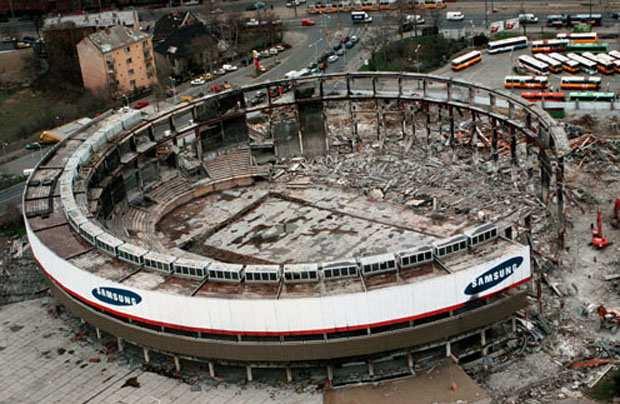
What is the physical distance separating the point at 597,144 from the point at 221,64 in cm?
7466

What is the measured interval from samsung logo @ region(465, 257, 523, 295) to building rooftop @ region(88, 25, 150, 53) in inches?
3732

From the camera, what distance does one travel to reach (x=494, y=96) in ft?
342

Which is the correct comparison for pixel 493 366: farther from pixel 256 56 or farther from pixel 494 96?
pixel 256 56

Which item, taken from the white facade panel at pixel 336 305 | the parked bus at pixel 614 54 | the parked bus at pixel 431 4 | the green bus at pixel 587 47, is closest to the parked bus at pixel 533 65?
the green bus at pixel 587 47

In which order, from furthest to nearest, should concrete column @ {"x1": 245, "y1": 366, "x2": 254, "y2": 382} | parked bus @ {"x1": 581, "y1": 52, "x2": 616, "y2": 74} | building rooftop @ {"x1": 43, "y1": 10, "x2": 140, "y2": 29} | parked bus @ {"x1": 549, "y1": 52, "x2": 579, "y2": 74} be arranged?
building rooftop @ {"x1": 43, "y1": 10, "x2": 140, "y2": 29} < parked bus @ {"x1": 549, "y1": 52, "x2": 579, "y2": 74} < parked bus @ {"x1": 581, "y1": 52, "x2": 616, "y2": 74} < concrete column @ {"x1": 245, "y1": 366, "x2": 254, "y2": 382}

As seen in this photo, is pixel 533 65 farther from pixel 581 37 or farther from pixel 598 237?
pixel 598 237

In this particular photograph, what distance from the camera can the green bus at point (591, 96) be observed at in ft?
399

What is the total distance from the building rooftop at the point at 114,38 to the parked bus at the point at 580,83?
6726 centimetres

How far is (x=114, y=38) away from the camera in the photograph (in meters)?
150

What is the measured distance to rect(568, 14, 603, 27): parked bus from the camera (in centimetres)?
15538

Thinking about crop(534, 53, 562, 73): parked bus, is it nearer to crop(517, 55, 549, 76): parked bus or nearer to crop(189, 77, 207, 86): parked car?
crop(517, 55, 549, 76): parked bus

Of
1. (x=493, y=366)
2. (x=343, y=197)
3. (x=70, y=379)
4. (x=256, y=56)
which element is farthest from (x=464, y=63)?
(x=70, y=379)

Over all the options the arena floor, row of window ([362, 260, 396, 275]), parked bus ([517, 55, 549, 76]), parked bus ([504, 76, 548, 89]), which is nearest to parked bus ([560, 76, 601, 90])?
parked bus ([504, 76, 548, 89])

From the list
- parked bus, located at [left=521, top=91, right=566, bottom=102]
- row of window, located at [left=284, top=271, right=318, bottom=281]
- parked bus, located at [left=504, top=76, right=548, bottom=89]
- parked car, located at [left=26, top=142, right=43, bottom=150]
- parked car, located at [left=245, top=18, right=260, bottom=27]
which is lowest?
parked car, located at [left=26, top=142, right=43, bottom=150]
